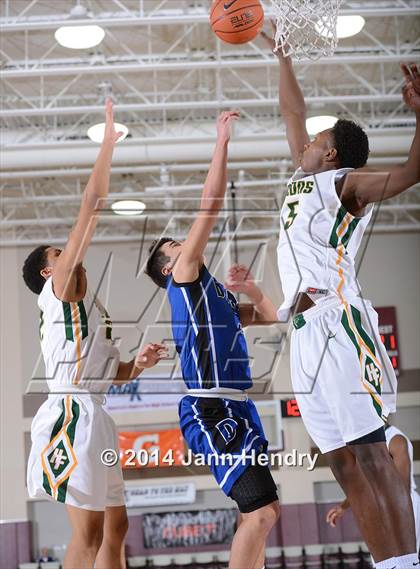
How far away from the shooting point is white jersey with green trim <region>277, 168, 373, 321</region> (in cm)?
396

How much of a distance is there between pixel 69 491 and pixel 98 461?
0.73 ft

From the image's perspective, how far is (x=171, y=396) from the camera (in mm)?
15875

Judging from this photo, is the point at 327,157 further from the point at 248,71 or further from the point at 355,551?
the point at 355,551

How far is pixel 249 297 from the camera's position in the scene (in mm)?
4875

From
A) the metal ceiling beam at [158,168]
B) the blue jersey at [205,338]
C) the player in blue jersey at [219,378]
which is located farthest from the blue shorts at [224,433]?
the metal ceiling beam at [158,168]

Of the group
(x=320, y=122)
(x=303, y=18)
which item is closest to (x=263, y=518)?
(x=303, y=18)

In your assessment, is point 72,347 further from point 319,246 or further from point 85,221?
point 319,246

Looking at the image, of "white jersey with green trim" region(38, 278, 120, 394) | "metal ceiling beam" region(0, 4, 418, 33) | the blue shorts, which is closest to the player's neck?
the blue shorts

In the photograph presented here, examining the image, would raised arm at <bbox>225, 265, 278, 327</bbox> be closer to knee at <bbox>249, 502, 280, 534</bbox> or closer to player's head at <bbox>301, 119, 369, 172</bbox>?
player's head at <bbox>301, 119, 369, 172</bbox>

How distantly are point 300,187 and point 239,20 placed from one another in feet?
5.15

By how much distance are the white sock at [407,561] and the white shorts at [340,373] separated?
540 millimetres

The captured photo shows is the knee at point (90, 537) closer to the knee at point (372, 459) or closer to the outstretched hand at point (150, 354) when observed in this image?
the outstretched hand at point (150, 354)

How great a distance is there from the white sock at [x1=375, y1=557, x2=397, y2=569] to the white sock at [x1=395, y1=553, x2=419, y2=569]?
0.06 ft

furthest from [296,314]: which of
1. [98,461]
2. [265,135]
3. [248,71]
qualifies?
[248,71]
